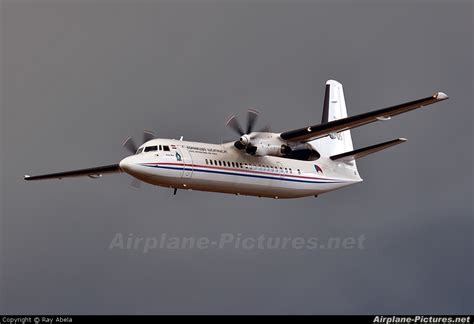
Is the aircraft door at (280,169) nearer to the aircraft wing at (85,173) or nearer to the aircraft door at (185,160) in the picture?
the aircraft door at (185,160)

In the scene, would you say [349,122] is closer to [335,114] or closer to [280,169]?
[280,169]

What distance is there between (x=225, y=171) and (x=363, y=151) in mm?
6320

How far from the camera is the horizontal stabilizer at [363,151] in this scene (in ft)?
125

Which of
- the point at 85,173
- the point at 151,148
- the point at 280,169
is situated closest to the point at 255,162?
the point at 280,169

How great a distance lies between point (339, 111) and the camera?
45250mm

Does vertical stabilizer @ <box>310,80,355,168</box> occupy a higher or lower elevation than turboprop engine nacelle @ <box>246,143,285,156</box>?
higher

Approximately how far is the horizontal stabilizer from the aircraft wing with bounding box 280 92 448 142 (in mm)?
1992

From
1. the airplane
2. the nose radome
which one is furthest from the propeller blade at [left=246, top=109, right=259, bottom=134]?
the nose radome

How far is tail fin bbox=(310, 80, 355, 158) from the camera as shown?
43094mm

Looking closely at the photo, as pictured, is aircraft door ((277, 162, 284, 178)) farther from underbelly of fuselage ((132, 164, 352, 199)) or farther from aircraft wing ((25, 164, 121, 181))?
aircraft wing ((25, 164, 121, 181))

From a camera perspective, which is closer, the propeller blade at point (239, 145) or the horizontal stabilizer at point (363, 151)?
the propeller blade at point (239, 145)

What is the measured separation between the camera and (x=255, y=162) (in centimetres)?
3728

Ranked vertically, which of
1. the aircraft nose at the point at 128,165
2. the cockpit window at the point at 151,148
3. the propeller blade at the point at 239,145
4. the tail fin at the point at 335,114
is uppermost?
the tail fin at the point at 335,114

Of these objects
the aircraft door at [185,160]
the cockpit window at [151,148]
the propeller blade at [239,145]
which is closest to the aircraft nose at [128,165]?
the cockpit window at [151,148]
